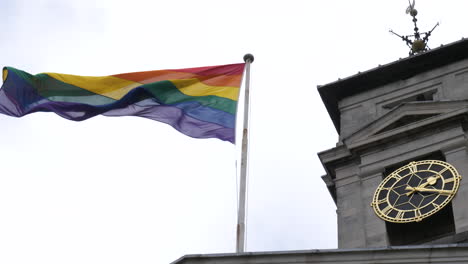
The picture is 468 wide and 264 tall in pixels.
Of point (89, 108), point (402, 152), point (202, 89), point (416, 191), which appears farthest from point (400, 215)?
point (89, 108)

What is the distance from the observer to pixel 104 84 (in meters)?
34.9

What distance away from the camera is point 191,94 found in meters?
34.5

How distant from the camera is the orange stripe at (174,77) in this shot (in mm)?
34531

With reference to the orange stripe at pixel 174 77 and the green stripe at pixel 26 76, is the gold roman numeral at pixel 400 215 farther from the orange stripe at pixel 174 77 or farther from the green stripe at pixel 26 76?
the green stripe at pixel 26 76

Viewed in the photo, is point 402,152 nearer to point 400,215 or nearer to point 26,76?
point 400,215

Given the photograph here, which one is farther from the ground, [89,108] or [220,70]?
[220,70]

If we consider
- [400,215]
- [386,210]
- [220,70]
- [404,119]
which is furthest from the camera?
[404,119]

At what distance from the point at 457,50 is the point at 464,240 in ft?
35.3

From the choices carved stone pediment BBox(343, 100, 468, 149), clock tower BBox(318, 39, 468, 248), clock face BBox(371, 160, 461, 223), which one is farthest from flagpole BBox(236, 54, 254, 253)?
carved stone pediment BBox(343, 100, 468, 149)

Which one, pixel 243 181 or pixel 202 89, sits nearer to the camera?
pixel 243 181

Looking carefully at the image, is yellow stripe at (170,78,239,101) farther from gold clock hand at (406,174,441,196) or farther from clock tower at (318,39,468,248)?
gold clock hand at (406,174,441,196)

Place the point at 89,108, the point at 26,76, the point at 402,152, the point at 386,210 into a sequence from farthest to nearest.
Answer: the point at 402,152
the point at 386,210
the point at 26,76
the point at 89,108

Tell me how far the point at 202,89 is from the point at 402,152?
370 inches

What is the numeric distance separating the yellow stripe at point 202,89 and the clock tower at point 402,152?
282 inches
